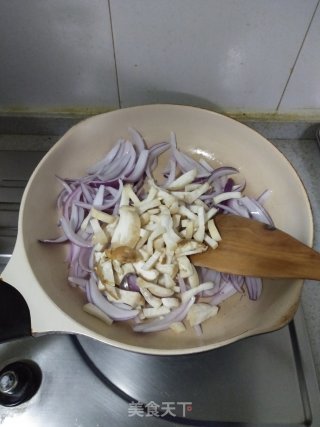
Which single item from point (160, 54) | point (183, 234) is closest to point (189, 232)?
point (183, 234)

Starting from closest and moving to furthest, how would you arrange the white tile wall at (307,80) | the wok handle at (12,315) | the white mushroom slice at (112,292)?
the wok handle at (12,315) → the white mushroom slice at (112,292) → the white tile wall at (307,80)

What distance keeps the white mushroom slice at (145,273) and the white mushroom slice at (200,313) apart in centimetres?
8

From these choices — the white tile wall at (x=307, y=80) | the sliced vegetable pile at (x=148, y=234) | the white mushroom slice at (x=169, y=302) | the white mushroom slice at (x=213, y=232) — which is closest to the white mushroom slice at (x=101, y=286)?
the sliced vegetable pile at (x=148, y=234)

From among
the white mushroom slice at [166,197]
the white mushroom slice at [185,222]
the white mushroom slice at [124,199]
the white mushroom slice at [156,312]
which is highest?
the white mushroom slice at [166,197]

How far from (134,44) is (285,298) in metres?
0.55

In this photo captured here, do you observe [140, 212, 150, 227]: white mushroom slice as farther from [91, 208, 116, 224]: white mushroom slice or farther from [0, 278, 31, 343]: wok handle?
[0, 278, 31, 343]: wok handle

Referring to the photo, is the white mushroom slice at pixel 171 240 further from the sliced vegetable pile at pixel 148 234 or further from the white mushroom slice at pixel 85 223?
the white mushroom slice at pixel 85 223

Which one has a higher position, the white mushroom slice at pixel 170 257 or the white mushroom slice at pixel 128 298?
the white mushroom slice at pixel 170 257

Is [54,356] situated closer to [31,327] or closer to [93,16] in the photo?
[31,327]

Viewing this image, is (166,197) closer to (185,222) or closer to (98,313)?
(185,222)

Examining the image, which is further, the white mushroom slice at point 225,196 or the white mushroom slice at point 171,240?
the white mushroom slice at point 225,196

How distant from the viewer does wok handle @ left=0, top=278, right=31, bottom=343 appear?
55 cm

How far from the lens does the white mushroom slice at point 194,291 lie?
2.21 ft

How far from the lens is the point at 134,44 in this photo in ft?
2.51
